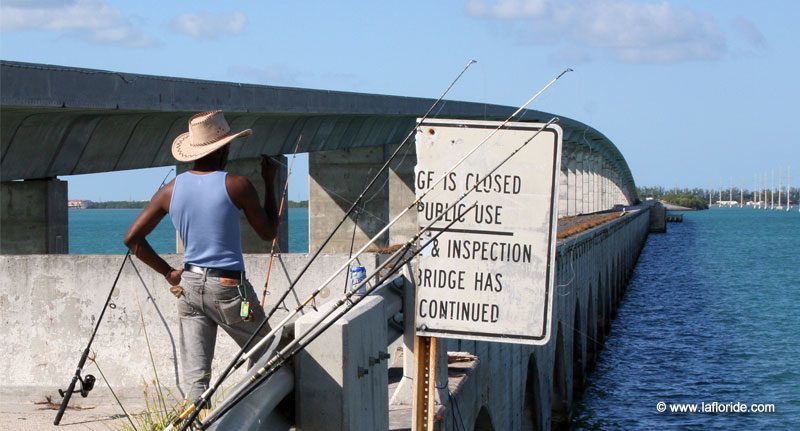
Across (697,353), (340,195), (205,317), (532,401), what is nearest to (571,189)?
(697,353)

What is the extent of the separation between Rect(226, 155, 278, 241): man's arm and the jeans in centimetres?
33

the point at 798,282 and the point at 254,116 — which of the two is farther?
the point at 798,282

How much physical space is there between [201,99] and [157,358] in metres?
9.03

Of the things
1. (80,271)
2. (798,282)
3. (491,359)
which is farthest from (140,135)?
(798,282)

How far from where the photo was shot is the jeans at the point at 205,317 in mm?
6766

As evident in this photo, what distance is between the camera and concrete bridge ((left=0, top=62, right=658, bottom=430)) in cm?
596

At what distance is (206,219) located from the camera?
6711 millimetres

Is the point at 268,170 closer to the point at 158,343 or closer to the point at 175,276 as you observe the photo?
the point at 175,276

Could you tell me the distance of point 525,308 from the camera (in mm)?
7418

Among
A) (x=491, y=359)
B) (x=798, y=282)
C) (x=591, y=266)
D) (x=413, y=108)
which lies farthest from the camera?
(x=798, y=282)

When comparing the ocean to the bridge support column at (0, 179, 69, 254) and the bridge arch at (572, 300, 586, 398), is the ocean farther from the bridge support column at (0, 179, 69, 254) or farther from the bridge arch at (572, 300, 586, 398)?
the bridge support column at (0, 179, 69, 254)

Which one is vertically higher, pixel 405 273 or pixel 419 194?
pixel 419 194

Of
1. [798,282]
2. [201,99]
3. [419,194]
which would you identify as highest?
[201,99]

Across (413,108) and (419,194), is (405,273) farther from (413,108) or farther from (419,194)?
(413,108)
